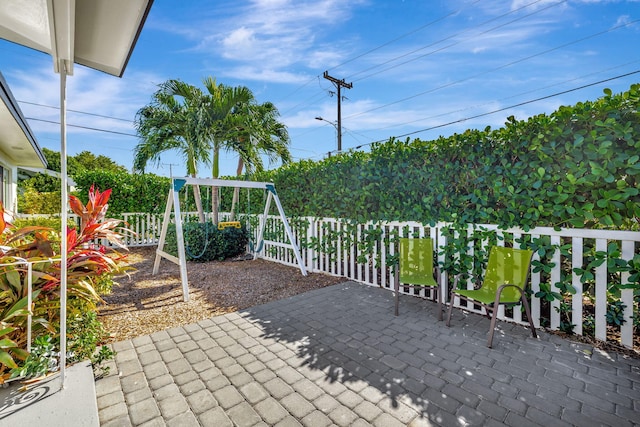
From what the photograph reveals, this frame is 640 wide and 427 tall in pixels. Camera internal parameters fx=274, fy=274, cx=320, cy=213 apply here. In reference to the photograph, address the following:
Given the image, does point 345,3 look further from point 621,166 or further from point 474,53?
point 621,166

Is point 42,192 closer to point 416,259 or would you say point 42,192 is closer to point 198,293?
point 198,293

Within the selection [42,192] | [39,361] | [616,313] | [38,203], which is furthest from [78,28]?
[42,192]

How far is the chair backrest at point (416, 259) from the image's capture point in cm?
389

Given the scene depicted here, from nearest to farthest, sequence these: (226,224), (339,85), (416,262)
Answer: (416,262)
(226,224)
(339,85)

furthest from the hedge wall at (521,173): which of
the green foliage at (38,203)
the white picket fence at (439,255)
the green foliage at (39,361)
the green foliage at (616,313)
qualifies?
the green foliage at (38,203)

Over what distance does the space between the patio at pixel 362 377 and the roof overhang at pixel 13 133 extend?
4086mm

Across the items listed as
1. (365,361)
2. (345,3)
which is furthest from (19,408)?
(345,3)

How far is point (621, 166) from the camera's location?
2.59 metres

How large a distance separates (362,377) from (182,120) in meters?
7.03

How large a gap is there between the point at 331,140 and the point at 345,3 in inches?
457

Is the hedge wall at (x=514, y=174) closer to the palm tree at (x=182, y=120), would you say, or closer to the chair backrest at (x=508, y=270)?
the chair backrest at (x=508, y=270)

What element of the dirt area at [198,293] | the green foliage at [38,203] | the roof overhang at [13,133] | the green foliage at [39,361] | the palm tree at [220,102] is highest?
the palm tree at [220,102]

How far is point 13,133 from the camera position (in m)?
5.63

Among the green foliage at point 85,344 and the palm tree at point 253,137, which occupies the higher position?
the palm tree at point 253,137
